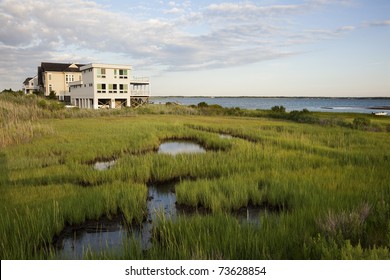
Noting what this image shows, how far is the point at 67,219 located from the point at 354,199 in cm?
670

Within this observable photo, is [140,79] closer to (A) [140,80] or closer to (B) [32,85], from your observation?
(A) [140,80]

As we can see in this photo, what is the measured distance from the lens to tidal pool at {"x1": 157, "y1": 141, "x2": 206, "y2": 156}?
1590cm

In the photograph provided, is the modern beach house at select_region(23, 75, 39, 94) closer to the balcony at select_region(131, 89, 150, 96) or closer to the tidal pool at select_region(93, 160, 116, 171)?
the balcony at select_region(131, 89, 150, 96)

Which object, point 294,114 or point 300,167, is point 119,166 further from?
point 294,114

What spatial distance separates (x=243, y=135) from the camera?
20.3m

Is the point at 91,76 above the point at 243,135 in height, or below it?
above

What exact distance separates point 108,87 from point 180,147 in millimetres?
34081

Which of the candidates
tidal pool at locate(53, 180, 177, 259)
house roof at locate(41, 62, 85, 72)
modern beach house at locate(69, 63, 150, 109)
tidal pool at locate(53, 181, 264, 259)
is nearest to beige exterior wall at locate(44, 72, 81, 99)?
house roof at locate(41, 62, 85, 72)

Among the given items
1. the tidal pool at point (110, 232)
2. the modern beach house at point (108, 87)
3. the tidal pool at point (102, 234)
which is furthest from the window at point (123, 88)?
the tidal pool at point (102, 234)

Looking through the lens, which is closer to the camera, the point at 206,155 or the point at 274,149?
the point at 206,155

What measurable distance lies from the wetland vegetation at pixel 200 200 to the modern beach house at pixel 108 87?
3104cm

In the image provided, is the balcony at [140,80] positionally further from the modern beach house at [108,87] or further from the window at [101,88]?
the window at [101,88]

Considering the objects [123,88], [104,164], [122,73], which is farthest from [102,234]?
[122,73]
